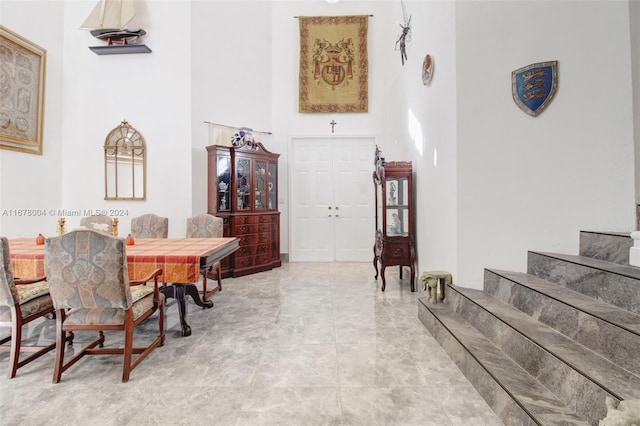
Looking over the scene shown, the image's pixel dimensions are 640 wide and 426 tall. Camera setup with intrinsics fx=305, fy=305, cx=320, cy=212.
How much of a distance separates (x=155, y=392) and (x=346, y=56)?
19.6 feet

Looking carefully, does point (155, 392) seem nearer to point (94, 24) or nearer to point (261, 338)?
point (261, 338)

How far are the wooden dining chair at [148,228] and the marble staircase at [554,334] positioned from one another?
3193 millimetres

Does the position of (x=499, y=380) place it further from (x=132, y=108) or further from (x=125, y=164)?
(x=132, y=108)

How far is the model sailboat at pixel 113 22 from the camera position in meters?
4.55

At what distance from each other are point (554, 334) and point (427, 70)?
2.95 m

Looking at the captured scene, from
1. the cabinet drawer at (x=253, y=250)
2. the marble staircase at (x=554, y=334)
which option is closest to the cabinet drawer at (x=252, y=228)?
the cabinet drawer at (x=253, y=250)

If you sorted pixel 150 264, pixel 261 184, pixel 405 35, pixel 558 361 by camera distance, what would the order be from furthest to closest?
pixel 261 184 < pixel 405 35 < pixel 150 264 < pixel 558 361

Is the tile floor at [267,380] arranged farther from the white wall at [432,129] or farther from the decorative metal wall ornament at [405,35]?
the decorative metal wall ornament at [405,35]

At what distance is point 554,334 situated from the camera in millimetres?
1837

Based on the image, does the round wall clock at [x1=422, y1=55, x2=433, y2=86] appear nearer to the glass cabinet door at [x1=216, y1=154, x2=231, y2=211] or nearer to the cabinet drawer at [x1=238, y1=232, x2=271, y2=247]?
the glass cabinet door at [x1=216, y1=154, x2=231, y2=211]

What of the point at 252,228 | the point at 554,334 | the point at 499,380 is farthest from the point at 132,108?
the point at 554,334

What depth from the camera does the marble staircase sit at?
1422 millimetres

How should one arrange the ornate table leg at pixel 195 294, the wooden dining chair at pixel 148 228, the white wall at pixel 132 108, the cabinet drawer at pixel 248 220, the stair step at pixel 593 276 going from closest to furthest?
the stair step at pixel 593 276
the ornate table leg at pixel 195 294
the wooden dining chair at pixel 148 228
the white wall at pixel 132 108
the cabinet drawer at pixel 248 220

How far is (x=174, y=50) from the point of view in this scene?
4.80 meters
